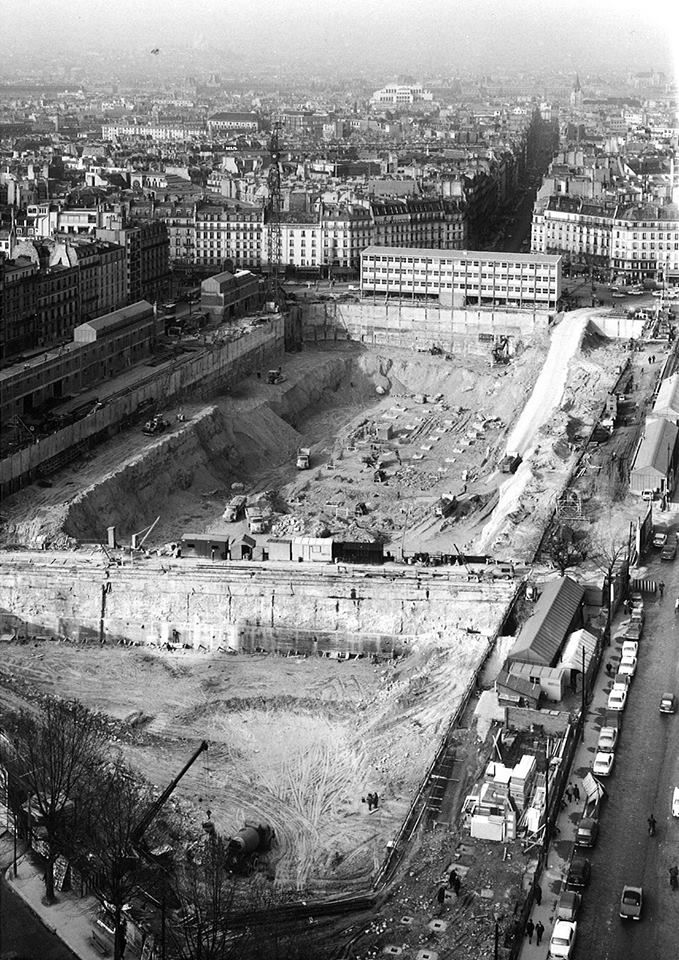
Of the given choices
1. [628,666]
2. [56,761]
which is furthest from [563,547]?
[56,761]

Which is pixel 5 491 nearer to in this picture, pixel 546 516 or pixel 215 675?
pixel 215 675

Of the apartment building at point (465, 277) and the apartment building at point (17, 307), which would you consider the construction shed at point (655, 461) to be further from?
the apartment building at point (17, 307)

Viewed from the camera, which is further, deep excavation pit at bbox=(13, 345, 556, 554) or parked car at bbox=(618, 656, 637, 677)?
deep excavation pit at bbox=(13, 345, 556, 554)

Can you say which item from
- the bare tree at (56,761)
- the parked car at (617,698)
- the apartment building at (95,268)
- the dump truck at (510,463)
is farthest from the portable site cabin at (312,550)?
the apartment building at (95,268)

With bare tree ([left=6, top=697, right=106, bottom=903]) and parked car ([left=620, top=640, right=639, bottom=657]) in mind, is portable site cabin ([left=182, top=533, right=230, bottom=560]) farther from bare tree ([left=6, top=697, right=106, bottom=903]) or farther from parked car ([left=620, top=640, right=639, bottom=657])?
parked car ([left=620, top=640, right=639, bottom=657])

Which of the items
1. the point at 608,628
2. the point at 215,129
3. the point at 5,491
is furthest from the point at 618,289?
the point at 215,129

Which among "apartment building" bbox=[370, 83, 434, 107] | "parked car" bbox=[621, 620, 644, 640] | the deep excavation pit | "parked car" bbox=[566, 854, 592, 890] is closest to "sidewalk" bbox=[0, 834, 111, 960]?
"parked car" bbox=[566, 854, 592, 890]

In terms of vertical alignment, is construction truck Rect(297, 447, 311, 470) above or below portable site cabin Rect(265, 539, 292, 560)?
below

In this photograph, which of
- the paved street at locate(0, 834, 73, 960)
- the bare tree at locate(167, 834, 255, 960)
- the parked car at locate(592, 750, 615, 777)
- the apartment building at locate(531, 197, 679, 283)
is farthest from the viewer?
the apartment building at locate(531, 197, 679, 283)
